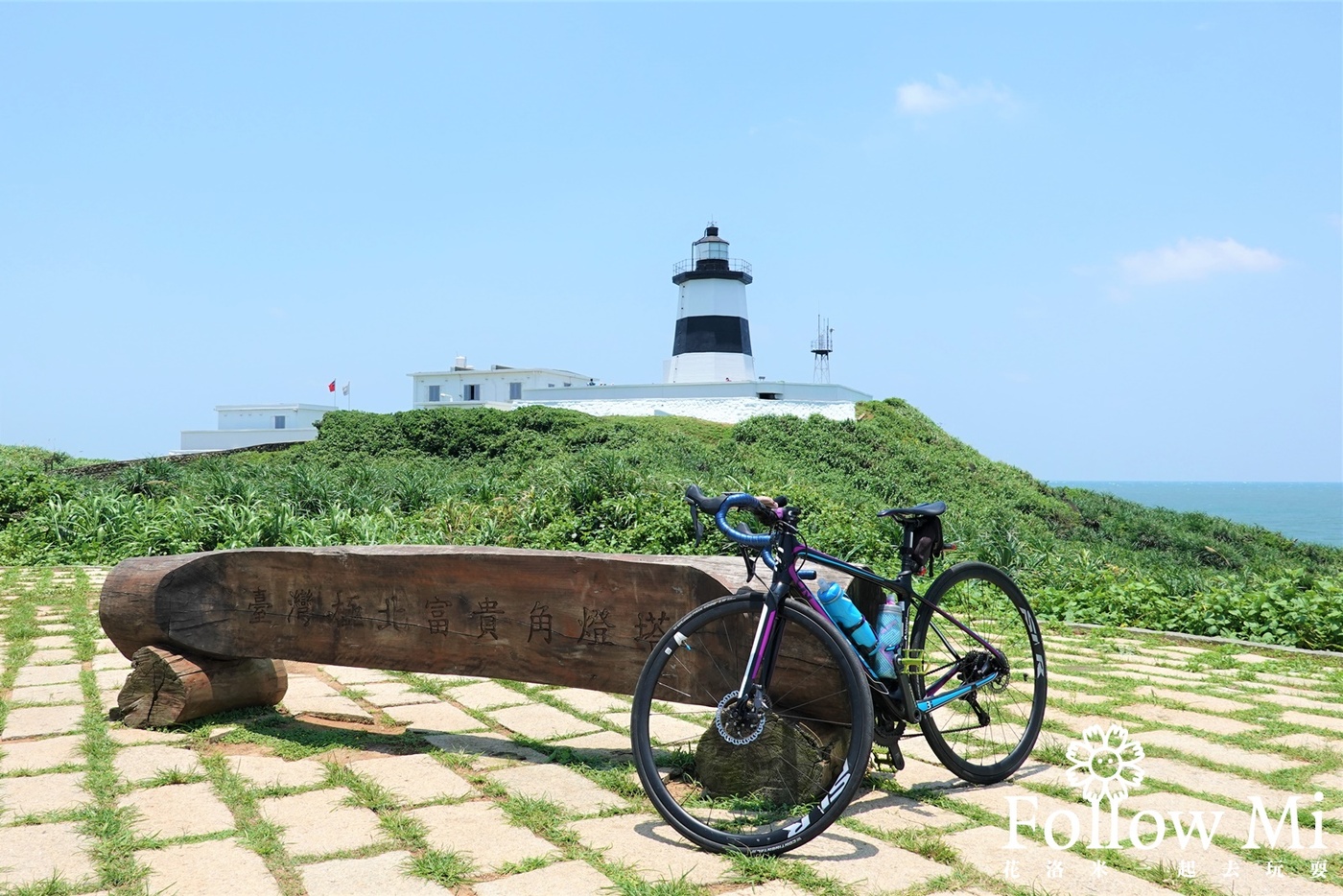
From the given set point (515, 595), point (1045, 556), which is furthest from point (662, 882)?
point (1045, 556)

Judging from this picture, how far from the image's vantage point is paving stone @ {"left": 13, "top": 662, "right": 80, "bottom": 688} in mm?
4996

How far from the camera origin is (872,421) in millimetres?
29109

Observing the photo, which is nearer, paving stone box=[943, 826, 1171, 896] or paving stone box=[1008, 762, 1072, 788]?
paving stone box=[943, 826, 1171, 896]

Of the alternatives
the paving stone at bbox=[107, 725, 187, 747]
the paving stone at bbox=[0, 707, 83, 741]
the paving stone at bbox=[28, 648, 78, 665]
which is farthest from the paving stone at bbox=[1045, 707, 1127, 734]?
the paving stone at bbox=[28, 648, 78, 665]

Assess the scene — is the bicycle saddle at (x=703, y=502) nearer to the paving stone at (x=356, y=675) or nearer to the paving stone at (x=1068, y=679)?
the paving stone at (x=1068, y=679)

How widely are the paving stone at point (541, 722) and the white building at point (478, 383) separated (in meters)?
36.1

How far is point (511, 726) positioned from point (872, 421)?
25835 mm

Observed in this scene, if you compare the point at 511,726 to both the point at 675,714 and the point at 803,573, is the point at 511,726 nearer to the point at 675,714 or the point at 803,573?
the point at 675,714

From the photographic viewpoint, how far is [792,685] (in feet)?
10.3

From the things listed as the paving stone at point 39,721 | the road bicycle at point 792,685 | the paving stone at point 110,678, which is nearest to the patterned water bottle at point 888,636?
the road bicycle at point 792,685

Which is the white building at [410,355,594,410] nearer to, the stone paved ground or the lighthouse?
the lighthouse

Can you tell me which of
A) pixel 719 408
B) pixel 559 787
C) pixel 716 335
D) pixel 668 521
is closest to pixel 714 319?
pixel 716 335

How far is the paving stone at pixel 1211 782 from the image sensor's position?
3.26m

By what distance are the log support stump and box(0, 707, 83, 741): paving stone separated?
9.0 inches
